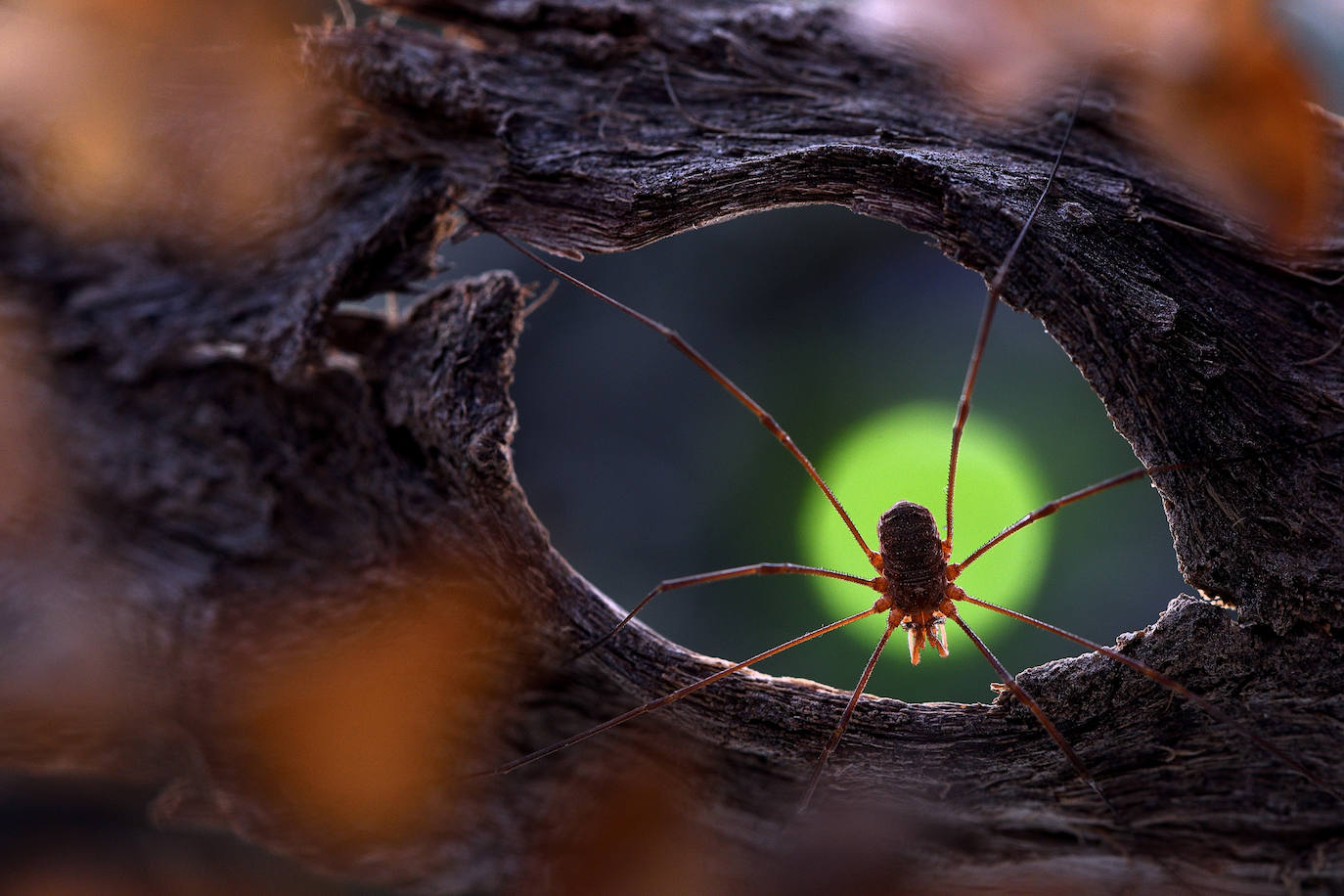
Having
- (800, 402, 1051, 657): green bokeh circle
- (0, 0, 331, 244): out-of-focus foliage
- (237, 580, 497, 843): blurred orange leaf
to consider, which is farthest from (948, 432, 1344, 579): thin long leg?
(0, 0, 331, 244): out-of-focus foliage

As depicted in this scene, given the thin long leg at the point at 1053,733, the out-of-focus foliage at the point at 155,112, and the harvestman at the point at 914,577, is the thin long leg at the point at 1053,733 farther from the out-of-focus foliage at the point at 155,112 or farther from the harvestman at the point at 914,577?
the out-of-focus foliage at the point at 155,112

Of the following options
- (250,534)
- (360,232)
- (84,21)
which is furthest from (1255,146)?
(84,21)

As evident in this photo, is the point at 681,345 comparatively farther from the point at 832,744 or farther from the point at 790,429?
the point at 790,429

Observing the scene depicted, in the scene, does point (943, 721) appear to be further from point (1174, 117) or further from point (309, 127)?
point (309, 127)

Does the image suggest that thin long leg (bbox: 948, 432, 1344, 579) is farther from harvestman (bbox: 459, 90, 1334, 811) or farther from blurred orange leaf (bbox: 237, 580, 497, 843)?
blurred orange leaf (bbox: 237, 580, 497, 843)

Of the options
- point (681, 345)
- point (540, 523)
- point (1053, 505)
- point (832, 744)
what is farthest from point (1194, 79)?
point (540, 523)
